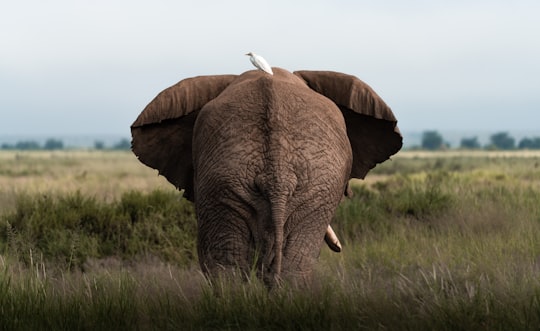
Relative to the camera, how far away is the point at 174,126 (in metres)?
6.14

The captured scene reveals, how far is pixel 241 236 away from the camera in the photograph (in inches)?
195

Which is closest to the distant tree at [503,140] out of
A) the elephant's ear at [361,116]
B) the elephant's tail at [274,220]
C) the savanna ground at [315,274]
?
the savanna ground at [315,274]

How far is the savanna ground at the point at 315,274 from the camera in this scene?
4688 mm

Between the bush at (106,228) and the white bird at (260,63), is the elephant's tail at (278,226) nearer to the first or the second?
the white bird at (260,63)

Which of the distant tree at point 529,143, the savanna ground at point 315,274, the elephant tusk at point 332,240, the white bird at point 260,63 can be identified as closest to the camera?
the savanna ground at point 315,274

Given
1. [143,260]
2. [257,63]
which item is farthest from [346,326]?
[143,260]

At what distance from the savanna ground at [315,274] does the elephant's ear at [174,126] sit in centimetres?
84

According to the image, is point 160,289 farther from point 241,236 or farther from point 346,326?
point 346,326

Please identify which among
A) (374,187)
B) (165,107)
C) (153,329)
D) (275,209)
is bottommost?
(374,187)

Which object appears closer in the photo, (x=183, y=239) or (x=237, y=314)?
(x=237, y=314)

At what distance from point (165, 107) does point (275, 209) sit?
155 centimetres

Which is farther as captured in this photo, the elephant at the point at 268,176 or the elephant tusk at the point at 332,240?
the elephant tusk at the point at 332,240

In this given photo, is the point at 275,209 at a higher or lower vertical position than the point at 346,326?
higher

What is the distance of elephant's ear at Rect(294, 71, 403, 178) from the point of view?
5.86 meters
